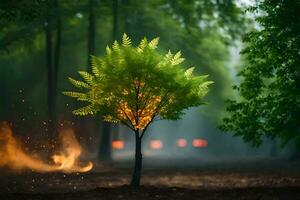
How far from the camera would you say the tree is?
14.9 m

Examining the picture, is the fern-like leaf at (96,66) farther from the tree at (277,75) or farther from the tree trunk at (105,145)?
the tree trunk at (105,145)

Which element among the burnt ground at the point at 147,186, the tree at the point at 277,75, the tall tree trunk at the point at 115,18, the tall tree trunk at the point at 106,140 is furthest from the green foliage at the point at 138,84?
the tall tree trunk at the point at 115,18

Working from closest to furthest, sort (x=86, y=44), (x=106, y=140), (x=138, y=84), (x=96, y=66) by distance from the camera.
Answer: (x=96, y=66)
(x=138, y=84)
(x=106, y=140)
(x=86, y=44)

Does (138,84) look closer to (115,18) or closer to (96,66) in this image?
(96,66)

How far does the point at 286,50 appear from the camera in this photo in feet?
49.8

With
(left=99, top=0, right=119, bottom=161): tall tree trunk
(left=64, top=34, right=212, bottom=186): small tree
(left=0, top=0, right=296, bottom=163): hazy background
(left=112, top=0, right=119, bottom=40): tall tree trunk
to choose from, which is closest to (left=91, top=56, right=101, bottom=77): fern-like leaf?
(left=64, top=34, right=212, bottom=186): small tree

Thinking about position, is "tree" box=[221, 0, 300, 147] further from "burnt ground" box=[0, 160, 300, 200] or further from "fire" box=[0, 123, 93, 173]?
"fire" box=[0, 123, 93, 173]

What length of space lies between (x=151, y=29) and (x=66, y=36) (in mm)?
7753

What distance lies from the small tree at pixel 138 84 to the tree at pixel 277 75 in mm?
1741

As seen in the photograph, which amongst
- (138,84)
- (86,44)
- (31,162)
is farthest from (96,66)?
(86,44)

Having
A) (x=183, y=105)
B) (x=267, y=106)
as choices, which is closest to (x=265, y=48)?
(x=267, y=106)

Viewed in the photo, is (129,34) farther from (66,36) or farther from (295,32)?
(295,32)

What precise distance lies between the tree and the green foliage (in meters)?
1.58

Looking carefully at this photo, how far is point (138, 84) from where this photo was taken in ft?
52.9
